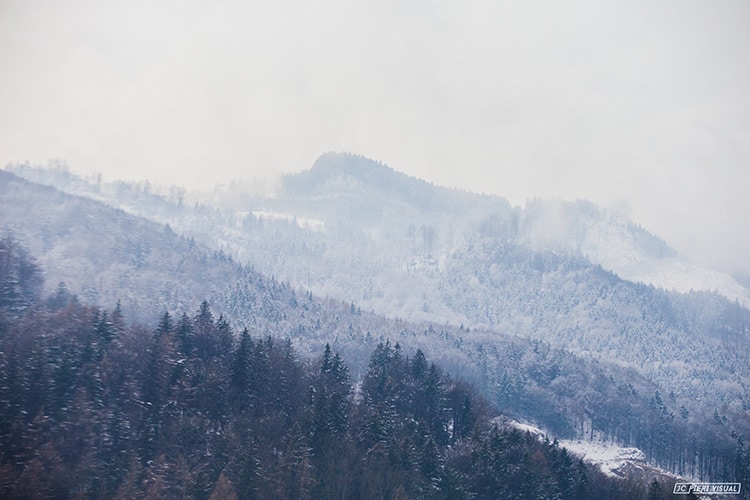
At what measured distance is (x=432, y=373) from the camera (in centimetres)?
17362

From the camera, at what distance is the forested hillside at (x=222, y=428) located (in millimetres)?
123250

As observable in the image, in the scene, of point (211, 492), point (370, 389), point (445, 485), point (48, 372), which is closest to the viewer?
point (211, 492)

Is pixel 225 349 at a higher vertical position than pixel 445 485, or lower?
higher

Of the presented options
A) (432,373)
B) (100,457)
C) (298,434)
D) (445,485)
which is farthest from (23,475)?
(432,373)

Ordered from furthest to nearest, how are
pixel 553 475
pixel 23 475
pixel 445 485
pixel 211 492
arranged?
pixel 553 475, pixel 445 485, pixel 211 492, pixel 23 475

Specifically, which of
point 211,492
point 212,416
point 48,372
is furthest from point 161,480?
point 48,372

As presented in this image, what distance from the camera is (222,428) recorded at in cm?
13888

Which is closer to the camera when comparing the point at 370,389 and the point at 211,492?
the point at 211,492

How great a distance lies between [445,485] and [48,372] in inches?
2863

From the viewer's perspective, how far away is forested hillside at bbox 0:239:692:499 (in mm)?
123250

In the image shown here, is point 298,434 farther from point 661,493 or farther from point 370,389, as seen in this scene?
point 661,493

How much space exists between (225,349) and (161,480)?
3927 centimetres

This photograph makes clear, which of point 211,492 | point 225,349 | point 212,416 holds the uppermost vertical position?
point 225,349

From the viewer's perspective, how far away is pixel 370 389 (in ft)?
547
